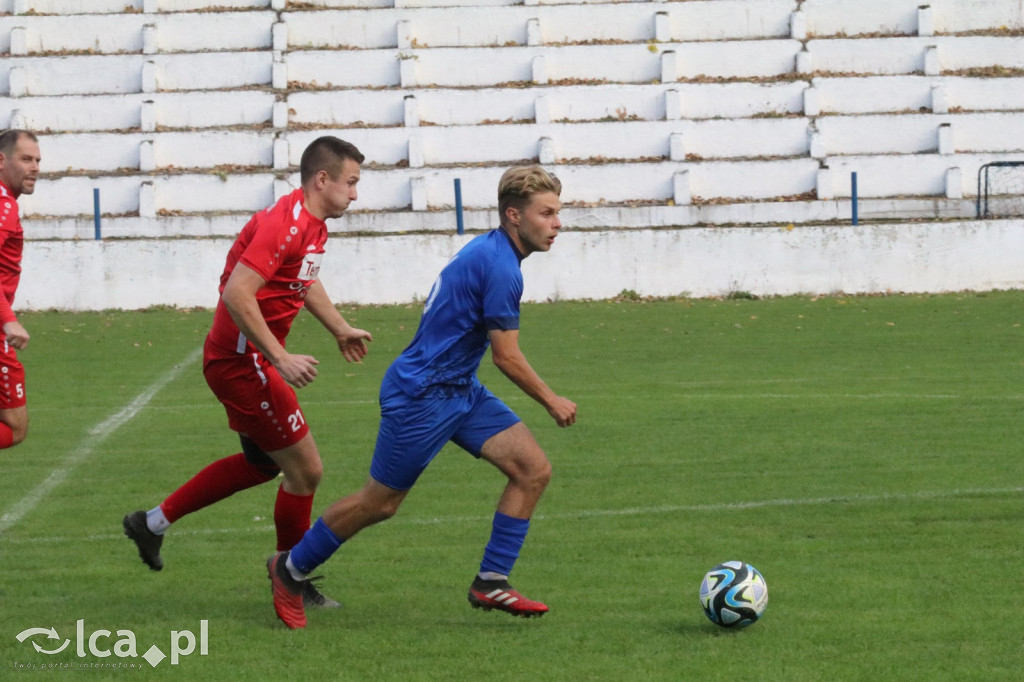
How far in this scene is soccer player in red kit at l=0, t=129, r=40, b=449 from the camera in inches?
300

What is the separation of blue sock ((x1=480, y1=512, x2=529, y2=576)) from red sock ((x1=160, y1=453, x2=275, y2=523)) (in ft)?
4.40

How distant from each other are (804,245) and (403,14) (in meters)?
11.8

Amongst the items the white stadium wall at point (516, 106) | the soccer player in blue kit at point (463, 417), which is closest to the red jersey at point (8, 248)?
the soccer player in blue kit at point (463, 417)

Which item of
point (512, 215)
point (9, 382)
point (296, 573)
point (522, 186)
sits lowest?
point (296, 573)

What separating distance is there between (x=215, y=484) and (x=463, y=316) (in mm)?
1706

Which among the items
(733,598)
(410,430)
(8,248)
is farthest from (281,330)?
(733,598)

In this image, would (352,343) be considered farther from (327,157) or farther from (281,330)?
(327,157)

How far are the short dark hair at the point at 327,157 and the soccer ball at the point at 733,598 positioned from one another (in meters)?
2.39

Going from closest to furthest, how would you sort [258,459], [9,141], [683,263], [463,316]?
[463,316]
[258,459]
[9,141]
[683,263]

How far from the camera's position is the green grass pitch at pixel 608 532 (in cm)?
546

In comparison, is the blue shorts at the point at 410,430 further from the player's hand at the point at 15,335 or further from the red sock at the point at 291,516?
the player's hand at the point at 15,335

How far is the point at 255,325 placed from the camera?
5879 mm

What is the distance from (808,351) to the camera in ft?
53.1

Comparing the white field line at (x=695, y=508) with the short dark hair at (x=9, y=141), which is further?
the white field line at (x=695, y=508)
